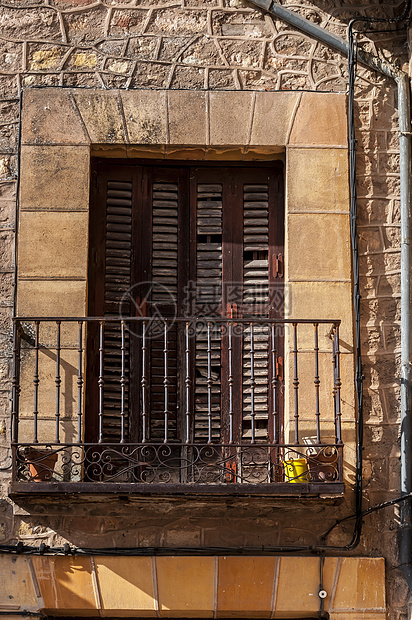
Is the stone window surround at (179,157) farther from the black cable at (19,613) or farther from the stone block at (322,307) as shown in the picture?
the black cable at (19,613)

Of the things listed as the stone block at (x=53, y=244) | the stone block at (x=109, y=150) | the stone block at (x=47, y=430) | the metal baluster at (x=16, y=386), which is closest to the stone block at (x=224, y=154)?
Result: the stone block at (x=109, y=150)

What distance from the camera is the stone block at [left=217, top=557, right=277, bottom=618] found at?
246 inches

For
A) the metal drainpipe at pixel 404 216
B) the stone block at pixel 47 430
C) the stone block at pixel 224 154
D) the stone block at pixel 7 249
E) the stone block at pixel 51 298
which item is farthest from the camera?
the stone block at pixel 224 154

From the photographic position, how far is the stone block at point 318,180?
6855 millimetres

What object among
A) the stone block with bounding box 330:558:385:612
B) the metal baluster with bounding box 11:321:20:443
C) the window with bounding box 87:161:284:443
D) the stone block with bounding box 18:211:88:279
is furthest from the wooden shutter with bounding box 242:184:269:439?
the metal baluster with bounding box 11:321:20:443

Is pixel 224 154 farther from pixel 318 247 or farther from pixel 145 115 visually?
pixel 318 247

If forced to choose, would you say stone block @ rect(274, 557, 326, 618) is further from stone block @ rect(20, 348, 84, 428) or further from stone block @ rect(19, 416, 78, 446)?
stone block @ rect(20, 348, 84, 428)

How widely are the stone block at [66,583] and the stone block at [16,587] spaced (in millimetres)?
61

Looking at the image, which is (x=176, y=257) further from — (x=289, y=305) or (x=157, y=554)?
(x=157, y=554)

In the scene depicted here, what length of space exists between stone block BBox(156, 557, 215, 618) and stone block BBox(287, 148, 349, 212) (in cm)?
244

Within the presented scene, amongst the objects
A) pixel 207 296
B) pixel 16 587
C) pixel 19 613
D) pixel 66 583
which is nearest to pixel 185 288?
pixel 207 296

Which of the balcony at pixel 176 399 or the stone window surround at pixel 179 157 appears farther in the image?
the stone window surround at pixel 179 157

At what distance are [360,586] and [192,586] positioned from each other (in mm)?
1045

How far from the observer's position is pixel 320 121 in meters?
6.98
